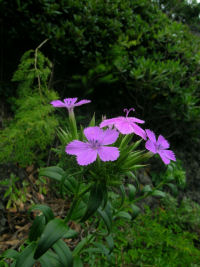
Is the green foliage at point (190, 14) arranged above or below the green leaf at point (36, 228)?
above

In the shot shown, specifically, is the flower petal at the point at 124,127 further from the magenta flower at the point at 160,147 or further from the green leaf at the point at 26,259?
the green leaf at the point at 26,259

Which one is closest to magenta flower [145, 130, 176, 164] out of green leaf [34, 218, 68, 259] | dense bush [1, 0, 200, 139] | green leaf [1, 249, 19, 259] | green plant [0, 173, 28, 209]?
green leaf [34, 218, 68, 259]

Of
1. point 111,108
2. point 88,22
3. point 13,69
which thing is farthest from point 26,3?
point 111,108

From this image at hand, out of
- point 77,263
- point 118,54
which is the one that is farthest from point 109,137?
point 118,54

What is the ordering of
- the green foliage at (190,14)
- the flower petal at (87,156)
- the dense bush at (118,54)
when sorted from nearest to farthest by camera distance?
the flower petal at (87,156) → the dense bush at (118,54) → the green foliage at (190,14)

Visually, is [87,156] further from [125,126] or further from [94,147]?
[125,126]

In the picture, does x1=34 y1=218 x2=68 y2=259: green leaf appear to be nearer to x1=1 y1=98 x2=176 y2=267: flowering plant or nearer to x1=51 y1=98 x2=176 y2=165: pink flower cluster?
x1=1 y1=98 x2=176 y2=267: flowering plant

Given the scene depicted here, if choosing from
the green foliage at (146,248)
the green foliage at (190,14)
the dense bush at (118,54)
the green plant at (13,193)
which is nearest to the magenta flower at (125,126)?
the green foliage at (146,248)
